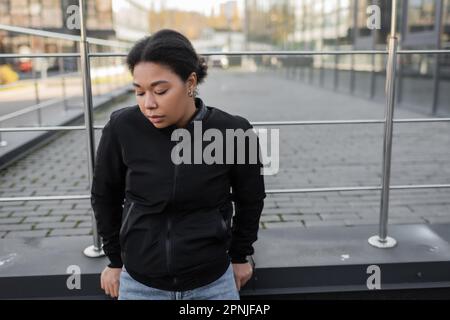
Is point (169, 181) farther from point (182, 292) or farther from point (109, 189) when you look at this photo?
point (182, 292)

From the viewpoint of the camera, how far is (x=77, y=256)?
2.79m

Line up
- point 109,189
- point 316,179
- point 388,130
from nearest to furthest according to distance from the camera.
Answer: point 109,189 → point 388,130 → point 316,179

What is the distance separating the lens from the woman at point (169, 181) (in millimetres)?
1794

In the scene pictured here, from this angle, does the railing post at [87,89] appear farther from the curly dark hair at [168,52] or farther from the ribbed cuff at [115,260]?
the curly dark hair at [168,52]

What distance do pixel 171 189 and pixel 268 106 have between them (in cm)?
1101

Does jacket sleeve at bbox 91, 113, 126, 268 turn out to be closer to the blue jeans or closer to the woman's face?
the blue jeans

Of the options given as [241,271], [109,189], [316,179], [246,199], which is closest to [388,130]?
[246,199]

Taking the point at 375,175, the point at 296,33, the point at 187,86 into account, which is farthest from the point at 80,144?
the point at 296,33

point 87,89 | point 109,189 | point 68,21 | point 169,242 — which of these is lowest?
point 169,242

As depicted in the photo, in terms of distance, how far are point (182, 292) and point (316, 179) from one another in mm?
3747

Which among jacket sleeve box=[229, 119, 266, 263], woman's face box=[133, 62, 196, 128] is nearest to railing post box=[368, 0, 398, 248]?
jacket sleeve box=[229, 119, 266, 263]

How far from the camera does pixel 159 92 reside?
1.77 metres

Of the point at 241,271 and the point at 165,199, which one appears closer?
the point at 165,199
